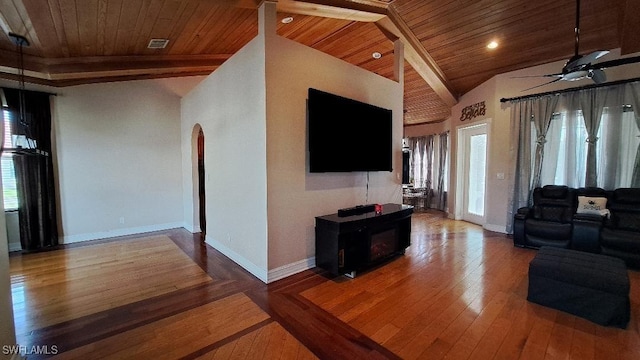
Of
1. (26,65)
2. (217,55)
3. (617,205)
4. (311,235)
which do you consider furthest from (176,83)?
(617,205)

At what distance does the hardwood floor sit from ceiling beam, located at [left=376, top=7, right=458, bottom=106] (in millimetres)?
3493

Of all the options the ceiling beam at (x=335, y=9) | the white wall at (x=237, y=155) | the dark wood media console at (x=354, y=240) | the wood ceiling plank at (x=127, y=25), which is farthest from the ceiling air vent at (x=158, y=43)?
the dark wood media console at (x=354, y=240)

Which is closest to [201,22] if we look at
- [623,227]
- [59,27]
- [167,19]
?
[167,19]

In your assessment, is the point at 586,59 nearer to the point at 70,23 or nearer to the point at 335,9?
the point at 335,9

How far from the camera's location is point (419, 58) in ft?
15.7

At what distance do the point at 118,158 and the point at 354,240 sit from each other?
15.6ft

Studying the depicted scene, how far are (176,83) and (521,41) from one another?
6346mm

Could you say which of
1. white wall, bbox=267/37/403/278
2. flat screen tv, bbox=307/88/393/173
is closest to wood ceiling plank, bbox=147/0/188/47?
white wall, bbox=267/37/403/278

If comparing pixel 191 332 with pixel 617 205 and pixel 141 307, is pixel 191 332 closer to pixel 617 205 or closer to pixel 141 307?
pixel 141 307

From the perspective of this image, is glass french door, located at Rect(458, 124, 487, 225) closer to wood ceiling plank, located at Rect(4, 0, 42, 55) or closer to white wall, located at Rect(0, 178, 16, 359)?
white wall, located at Rect(0, 178, 16, 359)

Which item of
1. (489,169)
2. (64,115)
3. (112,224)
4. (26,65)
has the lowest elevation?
(112,224)

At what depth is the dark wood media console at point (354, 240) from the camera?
2969 millimetres

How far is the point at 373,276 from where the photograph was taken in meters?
3.16

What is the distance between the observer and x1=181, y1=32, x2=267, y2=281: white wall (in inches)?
118
